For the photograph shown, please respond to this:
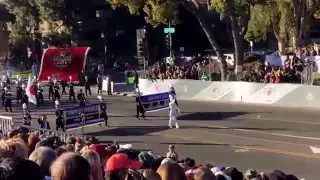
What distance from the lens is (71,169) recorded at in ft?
16.3

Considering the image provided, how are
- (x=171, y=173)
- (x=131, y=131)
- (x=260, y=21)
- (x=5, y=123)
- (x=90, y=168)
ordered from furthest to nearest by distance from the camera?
1. (x=260, y=21)
2. (x=131, y=131)
3. (x=5, y=123)
4. (x=171, y=173)
5. (x=90, y=168)

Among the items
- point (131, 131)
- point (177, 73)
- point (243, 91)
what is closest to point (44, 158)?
point (131, 131)

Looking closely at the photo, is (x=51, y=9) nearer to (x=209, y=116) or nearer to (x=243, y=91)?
(x=243, y=91)

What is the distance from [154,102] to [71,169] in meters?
24.4

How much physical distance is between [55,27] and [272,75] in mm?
40044

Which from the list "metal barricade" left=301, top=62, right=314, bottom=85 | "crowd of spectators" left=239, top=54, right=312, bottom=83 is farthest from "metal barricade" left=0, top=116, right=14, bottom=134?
"metal barricade" left=301, top=62, right=314, bottom=85

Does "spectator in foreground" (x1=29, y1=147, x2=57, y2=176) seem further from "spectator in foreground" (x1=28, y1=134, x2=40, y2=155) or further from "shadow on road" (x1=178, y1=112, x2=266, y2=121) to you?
"shadow on road" (x1=178, y1=112, x2=266, y2=121)

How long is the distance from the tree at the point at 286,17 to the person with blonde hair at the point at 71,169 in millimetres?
35496

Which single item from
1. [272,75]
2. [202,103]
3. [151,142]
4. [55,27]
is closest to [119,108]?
[202,103]

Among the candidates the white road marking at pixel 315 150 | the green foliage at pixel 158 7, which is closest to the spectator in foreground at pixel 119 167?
the white road marking at pixel 315 150

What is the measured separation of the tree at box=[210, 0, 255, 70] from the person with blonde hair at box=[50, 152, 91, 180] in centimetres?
3270

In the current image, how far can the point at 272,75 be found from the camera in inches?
1284

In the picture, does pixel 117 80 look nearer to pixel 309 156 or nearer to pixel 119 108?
pixel 119 108

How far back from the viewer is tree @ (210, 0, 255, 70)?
37.5m
